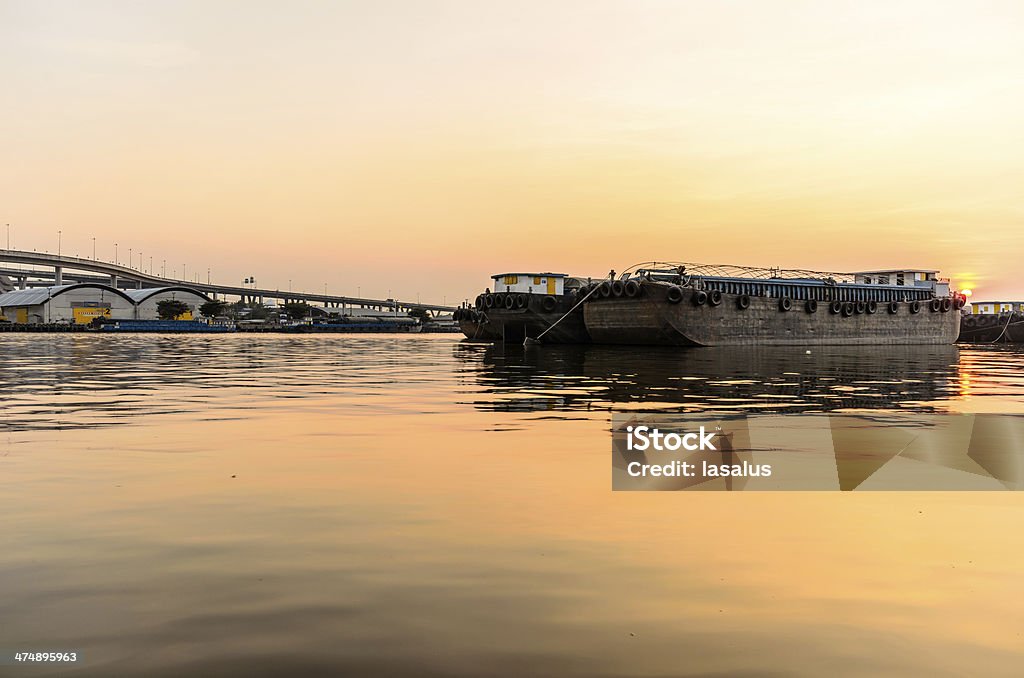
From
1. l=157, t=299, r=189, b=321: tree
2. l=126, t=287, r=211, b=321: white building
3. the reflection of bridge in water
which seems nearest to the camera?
the reflection of bridge in water

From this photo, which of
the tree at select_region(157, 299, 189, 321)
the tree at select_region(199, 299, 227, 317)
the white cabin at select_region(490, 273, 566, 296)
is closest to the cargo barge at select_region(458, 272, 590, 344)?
the white cabin at select_region(490, 273, 566, 296)

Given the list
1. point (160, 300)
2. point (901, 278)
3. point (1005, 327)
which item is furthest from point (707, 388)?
point (160, 300)

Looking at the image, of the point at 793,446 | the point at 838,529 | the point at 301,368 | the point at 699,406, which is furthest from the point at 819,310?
the point at 838,529

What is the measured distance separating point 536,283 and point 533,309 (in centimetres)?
497

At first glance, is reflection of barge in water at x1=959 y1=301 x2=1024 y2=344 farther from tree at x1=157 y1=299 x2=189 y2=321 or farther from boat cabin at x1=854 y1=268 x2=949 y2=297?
tree at x1=157 y1=299 x2=189 y2=321

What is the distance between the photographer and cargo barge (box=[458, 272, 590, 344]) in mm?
71562

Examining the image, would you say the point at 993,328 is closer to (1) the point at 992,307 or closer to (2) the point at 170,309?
(1) the point at 992,307

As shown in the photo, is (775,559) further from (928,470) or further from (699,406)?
(699,406)

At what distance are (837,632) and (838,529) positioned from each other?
2.52 m

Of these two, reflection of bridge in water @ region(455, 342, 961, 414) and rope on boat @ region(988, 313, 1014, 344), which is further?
rope on boat @ region(988, 313, 1014, 344)

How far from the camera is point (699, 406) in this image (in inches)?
699

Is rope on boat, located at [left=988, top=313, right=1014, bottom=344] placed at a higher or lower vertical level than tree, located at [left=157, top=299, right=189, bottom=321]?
lower

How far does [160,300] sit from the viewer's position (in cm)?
18062

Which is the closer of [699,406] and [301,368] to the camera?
[699,406]
